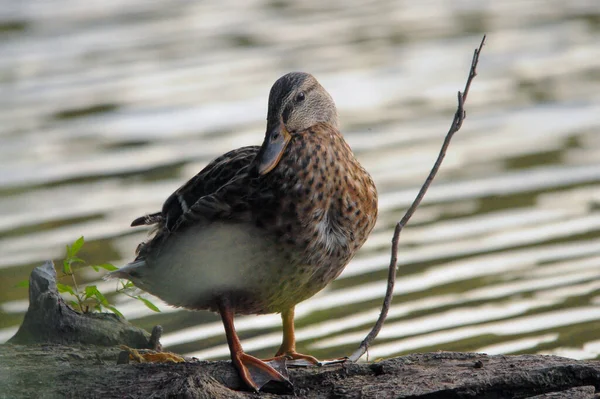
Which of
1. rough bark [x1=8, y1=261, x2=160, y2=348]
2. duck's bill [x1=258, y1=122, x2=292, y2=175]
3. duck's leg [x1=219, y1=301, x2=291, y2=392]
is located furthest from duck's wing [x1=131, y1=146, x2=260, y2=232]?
rough bark [x1=8, y1=261, x2=160, y2=348]

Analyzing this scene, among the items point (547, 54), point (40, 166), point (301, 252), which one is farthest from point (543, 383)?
point (547, 54)

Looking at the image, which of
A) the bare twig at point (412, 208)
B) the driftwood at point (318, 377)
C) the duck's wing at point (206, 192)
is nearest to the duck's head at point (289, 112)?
the duck's wing at point (206, 192)

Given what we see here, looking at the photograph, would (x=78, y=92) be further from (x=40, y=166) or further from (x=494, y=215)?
(x=494, y=215)

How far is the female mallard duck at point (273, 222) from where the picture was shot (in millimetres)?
4680

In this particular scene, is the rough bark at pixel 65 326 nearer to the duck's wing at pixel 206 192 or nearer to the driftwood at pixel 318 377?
the driftwood at pixel 318 377

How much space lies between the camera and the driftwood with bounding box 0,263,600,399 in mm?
4359

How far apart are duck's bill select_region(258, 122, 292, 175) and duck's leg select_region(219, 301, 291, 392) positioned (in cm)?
61

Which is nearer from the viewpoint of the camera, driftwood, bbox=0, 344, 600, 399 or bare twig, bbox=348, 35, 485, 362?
driftwood, bbox=0, 344, 600, 399

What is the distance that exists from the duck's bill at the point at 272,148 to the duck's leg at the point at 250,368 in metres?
0.61

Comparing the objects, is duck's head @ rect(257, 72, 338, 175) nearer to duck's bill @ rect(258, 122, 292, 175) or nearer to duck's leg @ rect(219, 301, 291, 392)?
duck's bill @ rect(258, 122, 292, 175)

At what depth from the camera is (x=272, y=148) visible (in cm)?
473

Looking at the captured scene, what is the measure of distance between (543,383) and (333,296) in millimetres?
2280

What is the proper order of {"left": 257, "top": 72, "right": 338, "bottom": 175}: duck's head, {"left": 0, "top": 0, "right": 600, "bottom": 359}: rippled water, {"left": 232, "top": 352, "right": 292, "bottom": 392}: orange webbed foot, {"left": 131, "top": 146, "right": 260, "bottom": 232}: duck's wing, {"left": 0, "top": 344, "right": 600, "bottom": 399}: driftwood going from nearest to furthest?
{"left": 0, "top": 344, "right": 600, "bottom": 399}: driftwood → {"left": 232, "top": 352, "right": 292, "bottom": 392}: orange webbed foot → {"left": 257, "top": 72, "right": 338, "bottom": 175}: duck's head → {"left": 131, "top": 146, "right": 260, "bottom": 232}: duck's wing → {"left": 0, "top": 0, "right": 600, "bottom": 359}: rippled water

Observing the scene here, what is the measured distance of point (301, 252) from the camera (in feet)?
15.4
